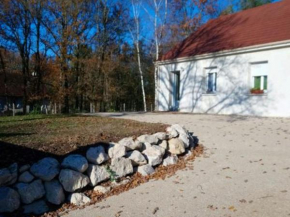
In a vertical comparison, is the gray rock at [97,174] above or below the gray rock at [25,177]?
below

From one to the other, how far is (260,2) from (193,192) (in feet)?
94.9

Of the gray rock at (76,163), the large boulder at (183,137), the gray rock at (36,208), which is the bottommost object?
the gray rock at (36,208)

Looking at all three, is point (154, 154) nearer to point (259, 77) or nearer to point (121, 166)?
point (121, 166)

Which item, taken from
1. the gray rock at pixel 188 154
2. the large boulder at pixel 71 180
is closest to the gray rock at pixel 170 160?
the gray rock at pixel 188 154

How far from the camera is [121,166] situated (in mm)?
5602

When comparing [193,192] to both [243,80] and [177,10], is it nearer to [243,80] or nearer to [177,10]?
[243,80]

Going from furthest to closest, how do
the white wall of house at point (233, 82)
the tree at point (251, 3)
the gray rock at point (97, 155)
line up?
the tree at point (251, 3) < the white wall of house at point (233, 82) < the gray rock at point (97, 155)

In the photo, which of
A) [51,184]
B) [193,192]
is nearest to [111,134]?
[51,184]

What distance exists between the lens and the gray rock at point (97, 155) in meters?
5.43

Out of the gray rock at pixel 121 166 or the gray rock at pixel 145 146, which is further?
the gray rock at pixel 145 146

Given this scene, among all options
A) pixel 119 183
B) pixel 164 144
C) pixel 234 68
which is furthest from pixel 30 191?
pixel 234 68

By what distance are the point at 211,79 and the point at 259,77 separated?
3.26 metres

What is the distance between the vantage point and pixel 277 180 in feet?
16.5

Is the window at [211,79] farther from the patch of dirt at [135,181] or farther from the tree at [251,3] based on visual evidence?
the tree at [251,3]
